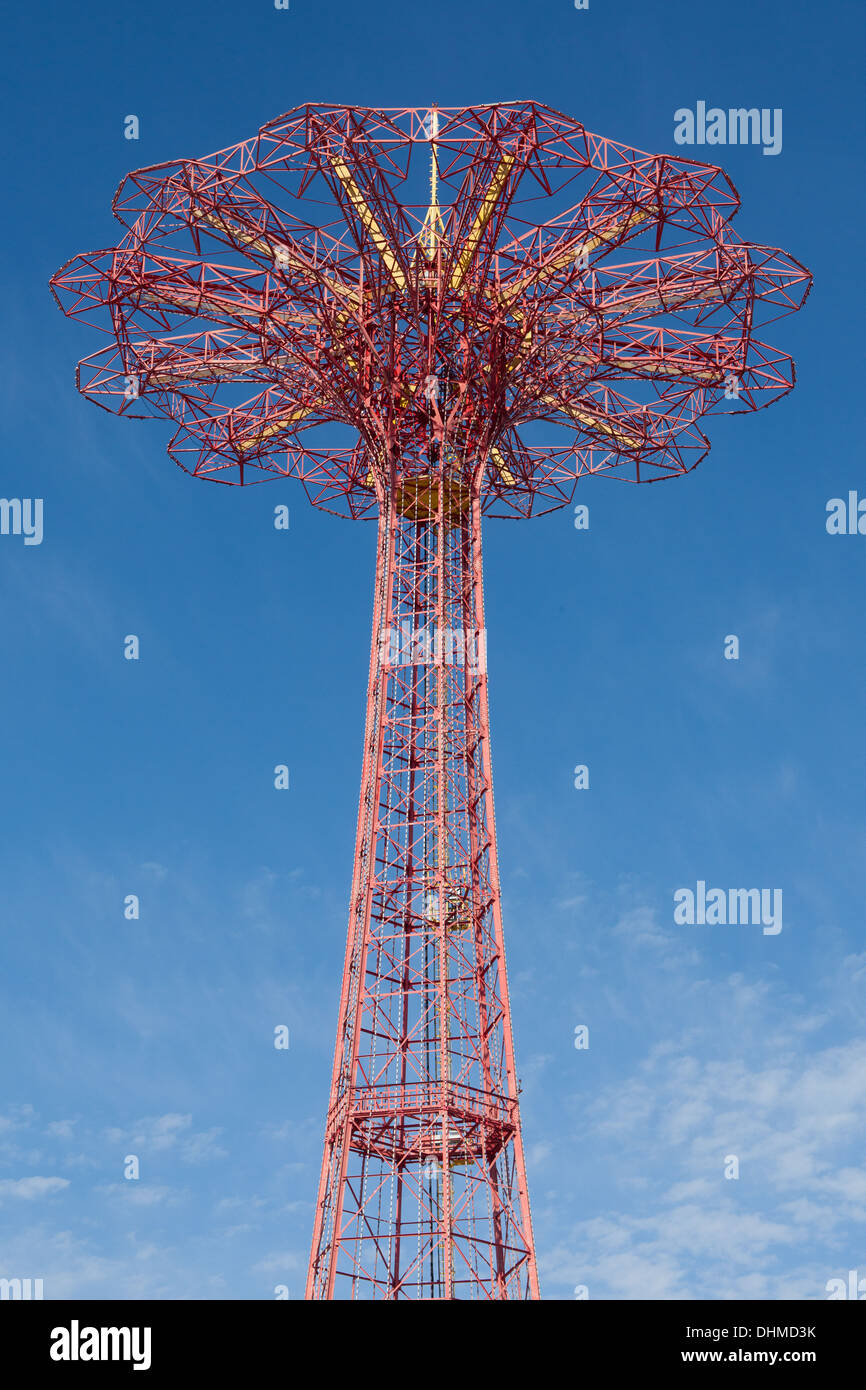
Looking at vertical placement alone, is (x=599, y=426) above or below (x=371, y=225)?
below

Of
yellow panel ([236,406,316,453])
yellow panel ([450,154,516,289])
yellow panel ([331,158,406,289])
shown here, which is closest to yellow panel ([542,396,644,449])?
yellow panel ([450,154,516,289])

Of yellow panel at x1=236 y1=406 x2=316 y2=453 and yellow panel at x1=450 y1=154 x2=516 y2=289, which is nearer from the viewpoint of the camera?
yellow panel at x1=450 y1=154 x2=516 y2=289

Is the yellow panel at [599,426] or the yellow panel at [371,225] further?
the yellow panel at [599,426]

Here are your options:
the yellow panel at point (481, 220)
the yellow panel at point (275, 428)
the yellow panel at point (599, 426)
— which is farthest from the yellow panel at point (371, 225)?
the yellow panel at point (599, 426)

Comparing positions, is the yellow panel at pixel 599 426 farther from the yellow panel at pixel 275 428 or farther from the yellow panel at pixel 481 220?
the yellow panel at pixel 275 428

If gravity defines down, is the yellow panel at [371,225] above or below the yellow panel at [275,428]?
above

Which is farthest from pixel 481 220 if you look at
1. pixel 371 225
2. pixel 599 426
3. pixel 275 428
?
pixel 275 428

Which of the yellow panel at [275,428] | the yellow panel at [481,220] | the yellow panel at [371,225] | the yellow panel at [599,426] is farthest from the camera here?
the yellow panel at [599,426]

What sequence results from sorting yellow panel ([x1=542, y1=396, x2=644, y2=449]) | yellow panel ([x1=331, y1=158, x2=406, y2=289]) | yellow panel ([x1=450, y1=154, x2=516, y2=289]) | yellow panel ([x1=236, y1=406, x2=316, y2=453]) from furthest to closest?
1. yellow panel ([x1=542, y1=396, x2=644, y2=449])
2. yellow panel ([x1=236, y1=406, x2=316, y2=453])
3. yellow panel ([x1=450, y1=154, x2=516, y2=289])
4. yellow panel ([x1=331, y1=158, x2=406, y2=289])

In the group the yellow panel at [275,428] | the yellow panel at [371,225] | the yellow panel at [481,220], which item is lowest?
the yellow panel at [275,428]

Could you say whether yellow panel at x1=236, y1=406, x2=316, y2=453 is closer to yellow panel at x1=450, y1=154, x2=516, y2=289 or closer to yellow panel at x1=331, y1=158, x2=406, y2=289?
yellow panel at x1=331, y1=158, x2=406, y2=289

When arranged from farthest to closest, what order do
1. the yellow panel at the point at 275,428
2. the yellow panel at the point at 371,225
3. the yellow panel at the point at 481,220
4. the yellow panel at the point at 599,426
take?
the yellow panel at the point at 599,426, the yellow panel at the point at 275,428, the yellow panel at the point at 481,220, the yellow panel at the point at 371,225

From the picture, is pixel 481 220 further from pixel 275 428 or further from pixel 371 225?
pixel 275 428
